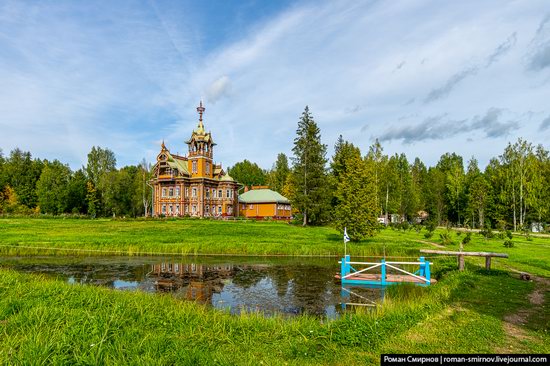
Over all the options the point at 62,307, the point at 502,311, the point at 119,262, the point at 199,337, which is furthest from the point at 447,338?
the point at 119,262

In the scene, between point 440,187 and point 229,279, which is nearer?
point 229,279

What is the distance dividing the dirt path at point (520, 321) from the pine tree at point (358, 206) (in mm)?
16321

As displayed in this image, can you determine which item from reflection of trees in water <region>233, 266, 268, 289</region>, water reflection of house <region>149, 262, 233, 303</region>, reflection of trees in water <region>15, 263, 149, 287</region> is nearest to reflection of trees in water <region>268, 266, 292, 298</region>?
reflection of trees in water <region>233, 266, 268, 289</region>

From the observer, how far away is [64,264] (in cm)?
2369

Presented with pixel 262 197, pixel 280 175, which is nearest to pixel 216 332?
pixel 262 197

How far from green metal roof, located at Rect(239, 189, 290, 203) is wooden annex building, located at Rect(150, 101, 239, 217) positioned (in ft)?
21.1

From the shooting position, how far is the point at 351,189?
31.3m

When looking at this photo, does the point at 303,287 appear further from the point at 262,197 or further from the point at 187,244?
the point at 262,197

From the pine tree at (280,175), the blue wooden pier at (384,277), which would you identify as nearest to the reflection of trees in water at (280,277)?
the blue wooden pier at (384,277)

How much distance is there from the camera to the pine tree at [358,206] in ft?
100

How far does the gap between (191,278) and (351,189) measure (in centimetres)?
1694

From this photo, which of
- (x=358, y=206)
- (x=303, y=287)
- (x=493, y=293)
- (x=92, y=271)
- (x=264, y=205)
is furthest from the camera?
(x=264, y=205)

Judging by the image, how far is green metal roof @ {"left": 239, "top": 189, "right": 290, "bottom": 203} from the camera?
2783 inches

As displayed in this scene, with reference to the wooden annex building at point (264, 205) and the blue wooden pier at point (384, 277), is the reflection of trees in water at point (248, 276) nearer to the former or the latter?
the blue wooden pier at point (384, 277)
